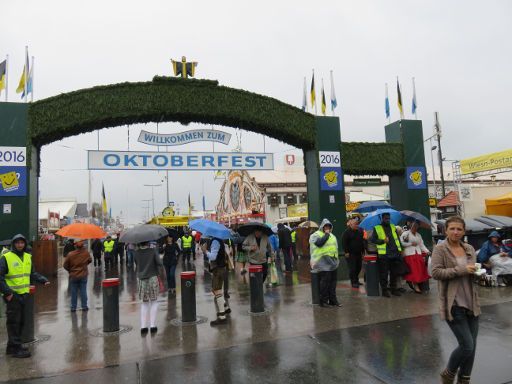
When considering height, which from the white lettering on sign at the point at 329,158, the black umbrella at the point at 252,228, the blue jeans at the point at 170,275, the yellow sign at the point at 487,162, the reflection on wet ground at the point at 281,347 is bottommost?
the reflection on wet ground at the point at 281,347

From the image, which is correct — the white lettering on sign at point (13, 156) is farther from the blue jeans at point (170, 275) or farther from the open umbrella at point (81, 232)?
the blue jeans at point (170, 275)

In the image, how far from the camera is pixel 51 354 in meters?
5.95

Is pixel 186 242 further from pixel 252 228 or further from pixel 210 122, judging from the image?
pixel 252 228

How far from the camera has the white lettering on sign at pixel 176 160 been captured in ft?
43.4

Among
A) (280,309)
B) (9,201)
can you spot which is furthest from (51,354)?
(9,201)

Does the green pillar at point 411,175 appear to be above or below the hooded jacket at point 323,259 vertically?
above

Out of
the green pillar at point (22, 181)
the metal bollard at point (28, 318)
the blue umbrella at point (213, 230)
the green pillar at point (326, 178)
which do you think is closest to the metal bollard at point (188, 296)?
the blue umbrella at point (213, 230)

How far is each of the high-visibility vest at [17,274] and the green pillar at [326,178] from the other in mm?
10181

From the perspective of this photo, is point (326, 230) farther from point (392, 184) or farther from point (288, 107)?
point (392, 184)

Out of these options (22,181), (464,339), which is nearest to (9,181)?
(22,181)

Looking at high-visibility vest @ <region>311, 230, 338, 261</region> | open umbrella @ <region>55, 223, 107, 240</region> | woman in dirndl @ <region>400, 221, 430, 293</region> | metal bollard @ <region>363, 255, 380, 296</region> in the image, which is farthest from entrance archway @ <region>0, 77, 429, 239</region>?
high-visibility vest @ <region>311, 230, 338, 261</region>

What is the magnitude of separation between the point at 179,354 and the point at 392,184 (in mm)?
13548

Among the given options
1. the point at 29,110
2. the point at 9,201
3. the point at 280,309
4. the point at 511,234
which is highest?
the point at 29,110

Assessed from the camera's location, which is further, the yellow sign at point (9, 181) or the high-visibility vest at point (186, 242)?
the high-visibility vest at point (186, 242)
